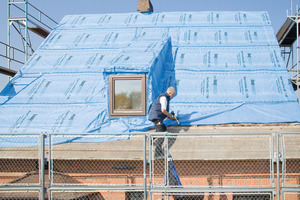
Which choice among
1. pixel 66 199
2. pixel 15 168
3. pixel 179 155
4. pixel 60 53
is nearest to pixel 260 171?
pixel 179 155

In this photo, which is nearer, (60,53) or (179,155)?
(179,155)

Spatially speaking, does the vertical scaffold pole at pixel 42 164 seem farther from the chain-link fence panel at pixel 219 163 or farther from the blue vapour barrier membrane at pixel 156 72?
the chain-link fence panel at pixel 219 163

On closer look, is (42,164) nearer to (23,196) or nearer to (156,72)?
(23,196)

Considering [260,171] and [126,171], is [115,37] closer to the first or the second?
[126,171]

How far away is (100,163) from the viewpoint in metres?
9.29

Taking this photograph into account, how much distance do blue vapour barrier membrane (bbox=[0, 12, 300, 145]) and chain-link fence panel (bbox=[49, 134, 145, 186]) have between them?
55 centimetres

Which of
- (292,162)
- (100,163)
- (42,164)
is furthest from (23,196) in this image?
(292,162)

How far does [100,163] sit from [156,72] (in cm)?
425

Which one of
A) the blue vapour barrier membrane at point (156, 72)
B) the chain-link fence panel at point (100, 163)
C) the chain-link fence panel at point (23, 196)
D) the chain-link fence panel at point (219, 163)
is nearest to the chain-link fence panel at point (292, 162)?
the chain-link fence panel at point (219, 163)

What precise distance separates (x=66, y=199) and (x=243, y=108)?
21.5 ft

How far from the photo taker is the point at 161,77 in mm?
12703

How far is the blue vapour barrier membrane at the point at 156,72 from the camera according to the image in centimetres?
1102

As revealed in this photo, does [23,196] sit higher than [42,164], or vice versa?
[42,164]

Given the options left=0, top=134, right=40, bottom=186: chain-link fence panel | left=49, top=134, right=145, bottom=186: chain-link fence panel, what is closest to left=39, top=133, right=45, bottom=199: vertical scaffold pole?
left=49, top=134, right=145, bottom=186: chain-link fence panel
